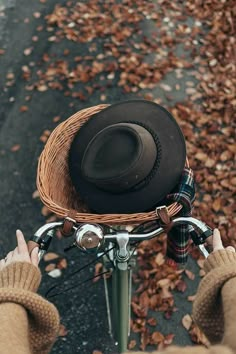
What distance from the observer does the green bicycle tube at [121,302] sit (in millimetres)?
2730

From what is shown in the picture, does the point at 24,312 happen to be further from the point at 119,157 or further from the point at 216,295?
the point at 119,157

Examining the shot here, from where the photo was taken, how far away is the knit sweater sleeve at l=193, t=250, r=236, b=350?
173 centimetres

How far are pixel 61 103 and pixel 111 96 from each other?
0.55 metres

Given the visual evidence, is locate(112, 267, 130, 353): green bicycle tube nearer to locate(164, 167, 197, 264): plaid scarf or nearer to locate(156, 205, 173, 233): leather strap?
locate(164, 167, 197, 264): plaid scarf

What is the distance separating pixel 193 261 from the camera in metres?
3.94

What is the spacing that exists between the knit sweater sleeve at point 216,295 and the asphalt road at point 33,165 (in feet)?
5.81

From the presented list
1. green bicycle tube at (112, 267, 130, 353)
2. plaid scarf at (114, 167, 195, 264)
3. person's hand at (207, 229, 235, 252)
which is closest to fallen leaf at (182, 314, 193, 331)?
green bicycle tube at (112, 267, 130, 353)

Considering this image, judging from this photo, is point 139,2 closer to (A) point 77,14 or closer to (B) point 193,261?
(A) point 77,14

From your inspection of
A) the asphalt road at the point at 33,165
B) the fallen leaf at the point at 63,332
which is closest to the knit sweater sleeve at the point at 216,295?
the asphalt road at the point at 33,165

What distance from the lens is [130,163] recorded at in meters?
2.30

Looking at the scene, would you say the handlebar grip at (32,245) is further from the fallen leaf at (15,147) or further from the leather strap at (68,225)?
the fallen leaf at (15,147)

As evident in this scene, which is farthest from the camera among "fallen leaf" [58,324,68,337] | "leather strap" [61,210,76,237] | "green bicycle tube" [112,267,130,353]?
"fallen leaf" [58,324,68,337]

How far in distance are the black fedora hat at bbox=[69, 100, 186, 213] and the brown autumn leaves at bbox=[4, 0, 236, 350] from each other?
158 centimetres

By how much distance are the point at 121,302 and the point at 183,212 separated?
85 cm
